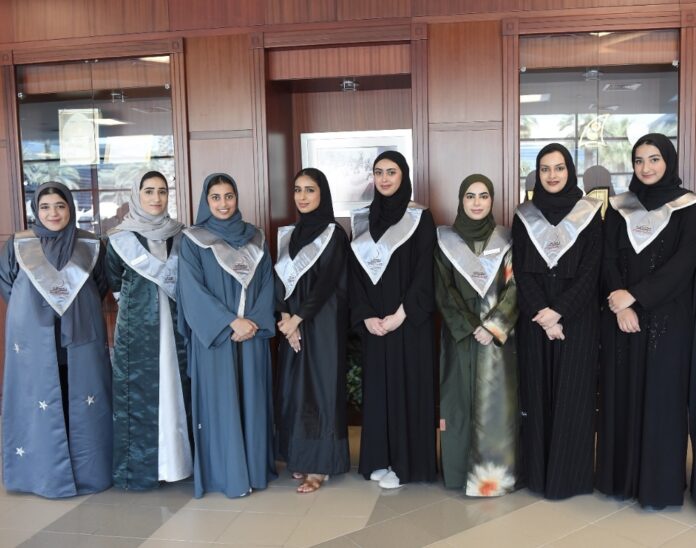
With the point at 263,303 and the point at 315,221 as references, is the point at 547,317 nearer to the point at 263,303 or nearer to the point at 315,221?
the point at 315,221

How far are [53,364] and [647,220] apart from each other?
9.51ft

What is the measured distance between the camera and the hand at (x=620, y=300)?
9.28ft

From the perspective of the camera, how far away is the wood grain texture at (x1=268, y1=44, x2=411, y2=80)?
4008 mm

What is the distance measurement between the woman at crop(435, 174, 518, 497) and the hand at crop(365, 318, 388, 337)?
11.9 inches

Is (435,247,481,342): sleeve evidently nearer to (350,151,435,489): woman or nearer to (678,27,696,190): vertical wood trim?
(350,151,435,489): woman

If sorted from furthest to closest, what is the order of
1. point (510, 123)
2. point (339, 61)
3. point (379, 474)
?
point (339, 61) < point (510, 123) < point (379, 474)

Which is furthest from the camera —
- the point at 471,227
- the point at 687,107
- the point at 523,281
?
the point at 687,107

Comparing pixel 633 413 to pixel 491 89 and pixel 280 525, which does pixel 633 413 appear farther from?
pixel 491 89

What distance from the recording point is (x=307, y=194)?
324cm

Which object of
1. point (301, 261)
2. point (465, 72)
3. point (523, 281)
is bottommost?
point (523, 281)

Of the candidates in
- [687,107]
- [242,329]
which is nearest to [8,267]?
[242,329]

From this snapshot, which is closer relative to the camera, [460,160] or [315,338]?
[315,338]

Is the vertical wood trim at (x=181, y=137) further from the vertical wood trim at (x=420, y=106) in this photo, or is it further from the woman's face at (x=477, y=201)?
the woman's face at (x=477, y=201)

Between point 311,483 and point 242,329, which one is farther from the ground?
point 242,329
